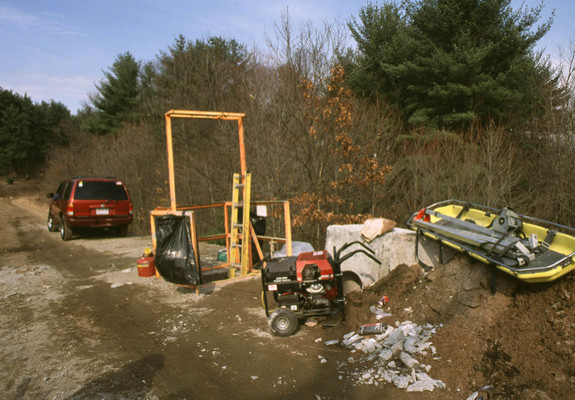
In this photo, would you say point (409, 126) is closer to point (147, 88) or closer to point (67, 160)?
point (147, 88)

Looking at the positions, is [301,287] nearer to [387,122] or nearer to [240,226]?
[240,226]

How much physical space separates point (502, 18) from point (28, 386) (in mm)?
17110

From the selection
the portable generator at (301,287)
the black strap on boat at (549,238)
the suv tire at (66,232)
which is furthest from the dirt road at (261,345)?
the suv tire at (66,232)

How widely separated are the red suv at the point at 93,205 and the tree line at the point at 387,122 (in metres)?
3.78

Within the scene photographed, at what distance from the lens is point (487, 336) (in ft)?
13.6

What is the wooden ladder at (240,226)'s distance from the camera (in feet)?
25.1

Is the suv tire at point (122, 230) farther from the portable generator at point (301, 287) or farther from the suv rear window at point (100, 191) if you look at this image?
the portable generator at point (301, 287)

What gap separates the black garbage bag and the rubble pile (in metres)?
3.06

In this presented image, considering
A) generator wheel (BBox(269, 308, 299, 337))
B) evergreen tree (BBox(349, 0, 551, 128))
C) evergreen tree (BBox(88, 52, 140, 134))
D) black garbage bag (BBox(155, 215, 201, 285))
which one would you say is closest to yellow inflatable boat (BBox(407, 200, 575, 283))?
generator wheel (BBox(269, 308, 299, 337))

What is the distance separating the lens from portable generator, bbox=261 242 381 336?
514cm

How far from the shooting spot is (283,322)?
516cm

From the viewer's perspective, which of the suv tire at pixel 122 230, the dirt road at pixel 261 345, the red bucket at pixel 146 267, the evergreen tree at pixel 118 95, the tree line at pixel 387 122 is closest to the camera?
the dirt road at pixel 261 345

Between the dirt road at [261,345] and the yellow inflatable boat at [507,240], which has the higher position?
the yellow inflatable boat at [507,240]

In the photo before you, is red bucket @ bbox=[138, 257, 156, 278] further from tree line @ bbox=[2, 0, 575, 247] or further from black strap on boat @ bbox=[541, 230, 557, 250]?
black strap on boat @ bbox=[541, 230, 557, 250]
